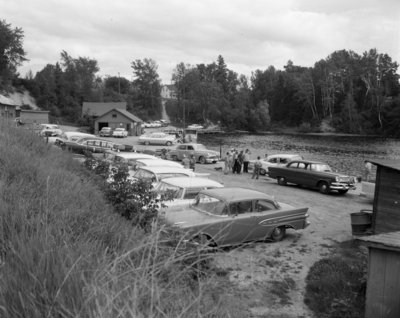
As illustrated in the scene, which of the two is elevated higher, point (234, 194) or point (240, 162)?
point (234, 194)

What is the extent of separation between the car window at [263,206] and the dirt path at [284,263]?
0.96m

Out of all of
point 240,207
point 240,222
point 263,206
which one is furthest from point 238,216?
point 263,206

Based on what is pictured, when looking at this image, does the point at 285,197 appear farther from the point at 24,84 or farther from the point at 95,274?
the point at 24,84

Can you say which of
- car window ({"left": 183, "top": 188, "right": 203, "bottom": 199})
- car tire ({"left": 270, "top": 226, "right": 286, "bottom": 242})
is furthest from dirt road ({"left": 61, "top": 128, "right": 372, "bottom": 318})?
car window ({"left": 183, "top": 188, "right": 203, "bottom": 199})

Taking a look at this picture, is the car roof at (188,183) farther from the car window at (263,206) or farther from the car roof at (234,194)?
the car window at (263,206)

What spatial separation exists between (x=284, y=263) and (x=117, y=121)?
188 ft

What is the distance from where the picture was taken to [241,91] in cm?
13225

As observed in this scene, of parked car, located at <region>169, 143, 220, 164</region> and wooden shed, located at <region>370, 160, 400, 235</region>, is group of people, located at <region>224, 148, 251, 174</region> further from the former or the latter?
wooden shed, located at <region>370, 160, 400, 235</region>

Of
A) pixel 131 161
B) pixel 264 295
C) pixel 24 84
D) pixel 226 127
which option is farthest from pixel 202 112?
pixel 264 295

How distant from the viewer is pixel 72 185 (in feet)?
16.9

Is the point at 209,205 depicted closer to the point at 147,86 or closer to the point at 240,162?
the point at 240,162

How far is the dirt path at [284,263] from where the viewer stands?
6688mm

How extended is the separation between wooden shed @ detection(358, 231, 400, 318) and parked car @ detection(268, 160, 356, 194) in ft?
42.1

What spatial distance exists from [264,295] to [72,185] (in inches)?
162
